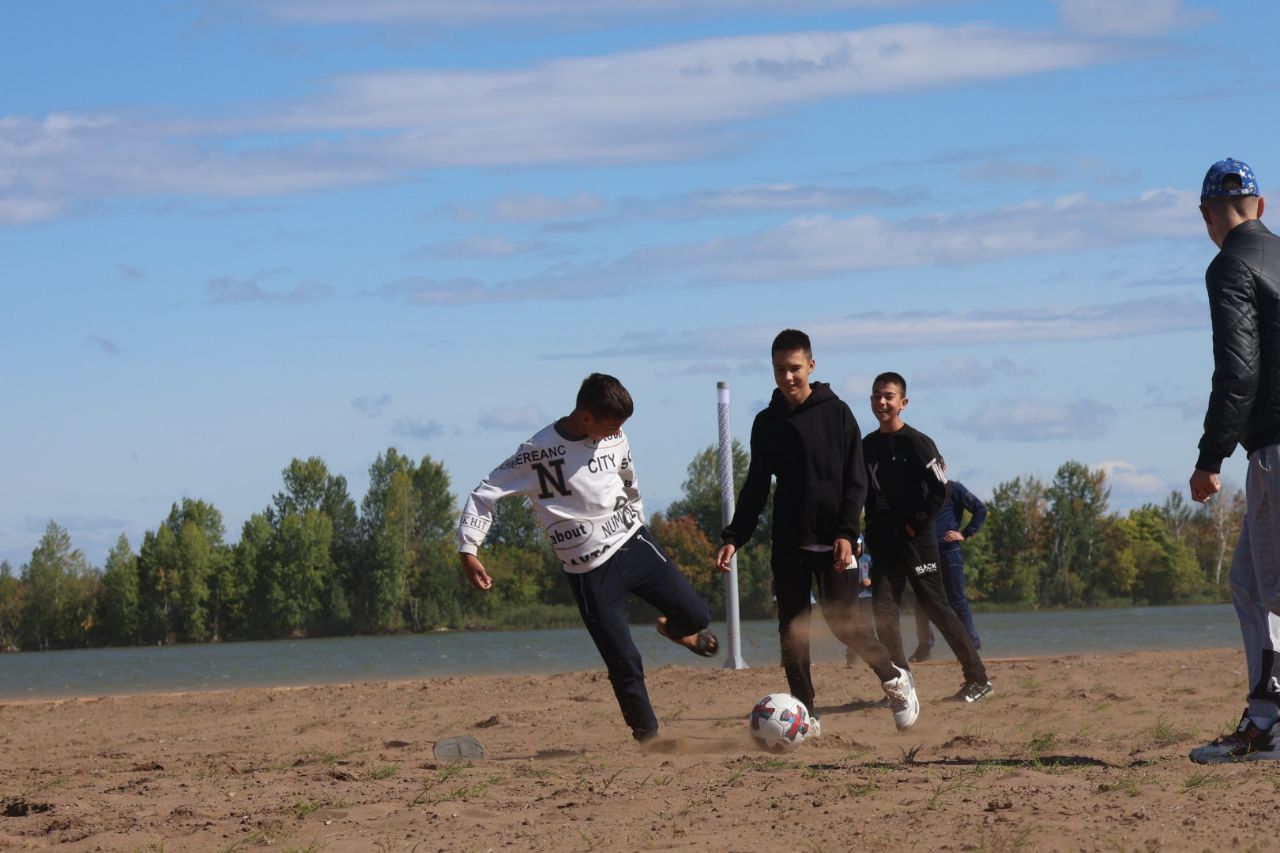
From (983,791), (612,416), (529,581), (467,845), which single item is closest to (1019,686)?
(612,416)

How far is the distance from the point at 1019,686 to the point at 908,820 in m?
6.05

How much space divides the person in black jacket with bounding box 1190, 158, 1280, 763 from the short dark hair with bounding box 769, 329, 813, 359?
2206mm

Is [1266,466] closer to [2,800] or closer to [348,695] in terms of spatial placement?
[2,800]

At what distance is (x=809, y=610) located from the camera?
25.9 ft

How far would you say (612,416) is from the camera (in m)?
7.31

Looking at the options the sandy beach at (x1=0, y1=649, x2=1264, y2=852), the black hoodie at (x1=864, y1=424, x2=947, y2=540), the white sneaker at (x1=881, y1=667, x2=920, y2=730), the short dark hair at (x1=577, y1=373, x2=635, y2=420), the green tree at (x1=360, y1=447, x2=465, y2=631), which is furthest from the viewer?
the green tree at (x1=360, y1=447, x2=465, y2=631)

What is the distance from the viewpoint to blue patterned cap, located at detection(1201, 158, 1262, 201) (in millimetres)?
6160

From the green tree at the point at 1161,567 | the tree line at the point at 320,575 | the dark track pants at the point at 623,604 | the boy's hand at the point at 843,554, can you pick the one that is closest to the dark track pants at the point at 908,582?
the boy's hand at the point at 843,554

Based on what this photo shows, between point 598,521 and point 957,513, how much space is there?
6.08 meters

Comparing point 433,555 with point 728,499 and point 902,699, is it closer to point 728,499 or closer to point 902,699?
point 728,499

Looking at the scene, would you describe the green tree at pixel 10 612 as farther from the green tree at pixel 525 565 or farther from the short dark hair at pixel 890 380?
the short dark hair at pixel 890 380

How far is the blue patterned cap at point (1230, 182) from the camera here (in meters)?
6.16

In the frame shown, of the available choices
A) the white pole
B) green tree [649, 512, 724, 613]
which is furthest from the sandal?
green tree [649, 512, 724, 613]

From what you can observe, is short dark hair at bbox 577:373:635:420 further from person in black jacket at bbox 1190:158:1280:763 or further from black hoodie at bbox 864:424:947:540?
person in black jacket at bbox 1190:158:1280:763
